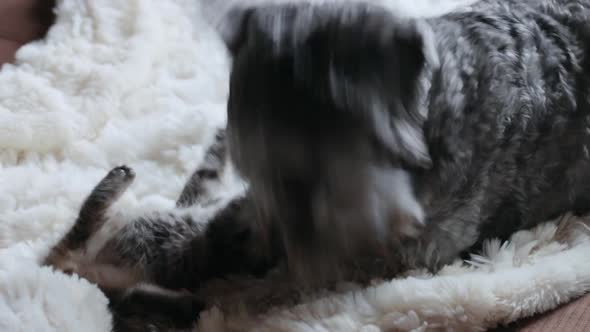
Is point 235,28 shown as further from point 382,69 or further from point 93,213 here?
point 93,213

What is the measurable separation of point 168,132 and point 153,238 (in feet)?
1.21

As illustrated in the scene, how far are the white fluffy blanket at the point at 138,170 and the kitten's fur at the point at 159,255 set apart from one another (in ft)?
0.19

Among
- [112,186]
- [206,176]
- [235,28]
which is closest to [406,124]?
[235,28]

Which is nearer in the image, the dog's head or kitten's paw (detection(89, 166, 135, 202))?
the dog's head

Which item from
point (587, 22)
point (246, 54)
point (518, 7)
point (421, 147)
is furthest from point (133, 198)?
point (587, 22)

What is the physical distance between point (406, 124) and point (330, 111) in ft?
0.44

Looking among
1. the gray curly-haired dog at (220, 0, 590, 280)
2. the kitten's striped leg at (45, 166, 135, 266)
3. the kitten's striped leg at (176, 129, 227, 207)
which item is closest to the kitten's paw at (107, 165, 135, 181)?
the kitten's striped leg at (45, 166, 135, 266)

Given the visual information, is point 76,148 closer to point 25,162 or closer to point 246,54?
point 25,162

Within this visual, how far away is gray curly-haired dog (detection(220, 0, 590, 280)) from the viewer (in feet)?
3.19

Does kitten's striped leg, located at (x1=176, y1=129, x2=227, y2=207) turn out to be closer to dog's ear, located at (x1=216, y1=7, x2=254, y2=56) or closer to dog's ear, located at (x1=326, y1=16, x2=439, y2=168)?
dog's ear, located at (x1=216, y1=7, x2=254, y2=56)

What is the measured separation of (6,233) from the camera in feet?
4.58

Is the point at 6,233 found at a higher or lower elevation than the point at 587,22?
lower

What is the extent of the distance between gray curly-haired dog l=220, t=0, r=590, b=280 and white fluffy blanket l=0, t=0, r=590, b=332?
92mm

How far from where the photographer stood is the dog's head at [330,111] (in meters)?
0.97
